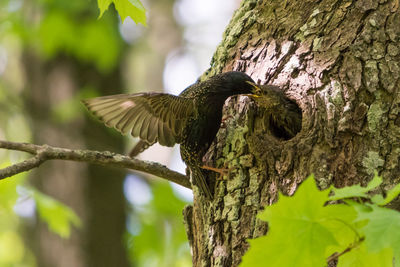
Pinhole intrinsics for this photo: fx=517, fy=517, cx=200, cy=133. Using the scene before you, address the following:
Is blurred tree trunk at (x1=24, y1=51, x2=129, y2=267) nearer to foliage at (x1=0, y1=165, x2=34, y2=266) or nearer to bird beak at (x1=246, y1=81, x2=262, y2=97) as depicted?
foliage at (x1=0, y1=165, x2=34, y2=266)

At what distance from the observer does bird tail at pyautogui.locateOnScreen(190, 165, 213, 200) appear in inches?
100.0

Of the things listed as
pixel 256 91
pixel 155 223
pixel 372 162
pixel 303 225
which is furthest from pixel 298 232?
pixel 155 223

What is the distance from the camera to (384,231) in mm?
1322

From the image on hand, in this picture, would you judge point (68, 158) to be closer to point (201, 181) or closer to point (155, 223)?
point (201, 181)

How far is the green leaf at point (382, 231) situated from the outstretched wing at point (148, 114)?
171 cm

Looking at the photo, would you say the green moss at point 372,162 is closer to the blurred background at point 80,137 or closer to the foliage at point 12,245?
the blurred background at point 80,137

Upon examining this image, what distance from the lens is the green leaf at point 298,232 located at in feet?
4.82

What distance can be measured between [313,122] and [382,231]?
105 cm

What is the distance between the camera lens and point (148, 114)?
304 centimetres

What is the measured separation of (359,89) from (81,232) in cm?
372

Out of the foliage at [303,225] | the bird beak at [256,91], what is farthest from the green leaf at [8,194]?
the foliage at [303,225]

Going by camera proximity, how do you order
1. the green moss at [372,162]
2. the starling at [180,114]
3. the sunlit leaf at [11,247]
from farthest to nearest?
the sunlit leaf at [11,247]
the starling at [180,114]
the green moss at [372,162]

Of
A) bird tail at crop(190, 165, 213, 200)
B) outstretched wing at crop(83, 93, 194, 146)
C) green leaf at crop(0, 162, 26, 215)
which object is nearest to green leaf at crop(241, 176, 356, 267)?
bird tail at crop(190, 165, 213, 200)

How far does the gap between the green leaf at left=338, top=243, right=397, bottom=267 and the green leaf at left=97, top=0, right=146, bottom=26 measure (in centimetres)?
121
